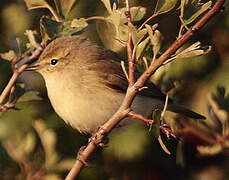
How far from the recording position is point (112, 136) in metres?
3.39

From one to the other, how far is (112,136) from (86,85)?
18.9 inches

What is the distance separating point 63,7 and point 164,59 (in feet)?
4.04

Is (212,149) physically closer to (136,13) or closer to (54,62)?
(136,13)

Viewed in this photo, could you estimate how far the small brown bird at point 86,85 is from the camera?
3039 millimetres

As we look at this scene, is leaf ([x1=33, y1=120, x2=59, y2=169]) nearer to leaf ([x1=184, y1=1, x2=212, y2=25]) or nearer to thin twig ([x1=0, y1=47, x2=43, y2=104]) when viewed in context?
thin twig ([x1=0, y1=47, x2=43, y2=104])

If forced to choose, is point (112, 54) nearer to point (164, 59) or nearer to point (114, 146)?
point (114, 146)

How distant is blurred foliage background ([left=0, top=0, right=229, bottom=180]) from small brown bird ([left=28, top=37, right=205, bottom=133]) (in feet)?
0.46

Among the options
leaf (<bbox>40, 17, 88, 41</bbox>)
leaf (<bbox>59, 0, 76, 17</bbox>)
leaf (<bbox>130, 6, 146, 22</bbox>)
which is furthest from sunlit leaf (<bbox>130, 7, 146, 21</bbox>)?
leaf (<bbox>59, 0, 76, 17</bbox>)

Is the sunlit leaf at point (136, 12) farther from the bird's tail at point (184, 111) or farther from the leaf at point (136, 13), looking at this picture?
the bird's tail at point (184, 111)

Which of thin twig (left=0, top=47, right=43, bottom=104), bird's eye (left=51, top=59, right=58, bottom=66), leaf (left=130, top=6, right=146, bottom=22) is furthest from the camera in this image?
bird's eye (left=51, top=59, right=58, bottom=66)

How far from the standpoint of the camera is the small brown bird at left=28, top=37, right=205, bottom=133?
304cm

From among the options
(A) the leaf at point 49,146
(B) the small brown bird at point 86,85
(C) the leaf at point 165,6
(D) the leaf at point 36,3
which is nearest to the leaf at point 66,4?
(D) the leaf at point 36,3

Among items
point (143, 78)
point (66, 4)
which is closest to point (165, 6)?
point (143, 78)

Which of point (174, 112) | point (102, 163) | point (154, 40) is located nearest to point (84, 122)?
point (102, 163)
